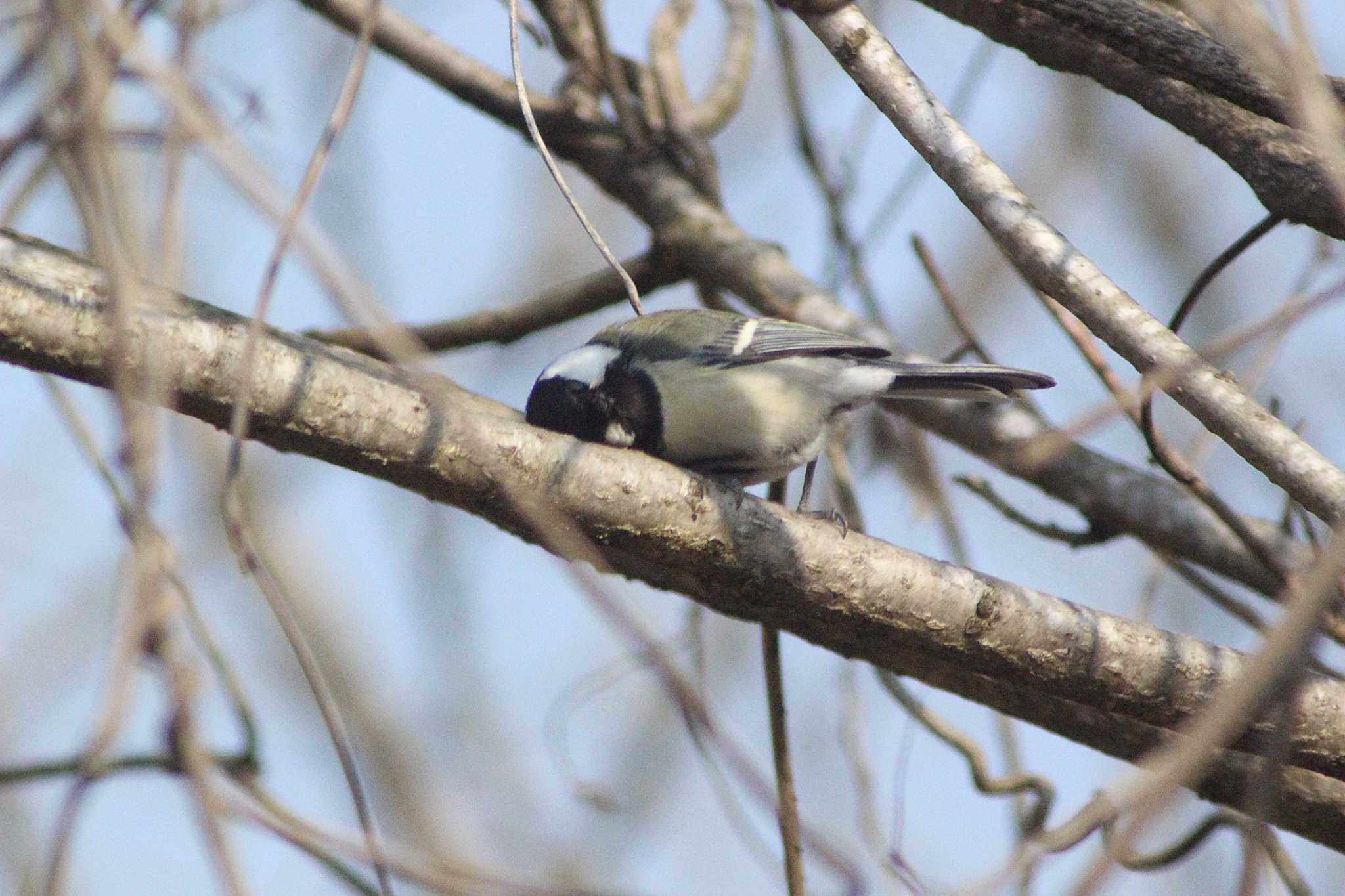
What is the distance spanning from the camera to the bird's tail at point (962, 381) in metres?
3.11

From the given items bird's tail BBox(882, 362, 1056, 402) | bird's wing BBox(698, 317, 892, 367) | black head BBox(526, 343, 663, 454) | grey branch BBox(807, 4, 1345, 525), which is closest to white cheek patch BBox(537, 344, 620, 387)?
black head BBox(526, 343, 663, 454)

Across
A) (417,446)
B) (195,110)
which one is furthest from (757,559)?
(195,110)

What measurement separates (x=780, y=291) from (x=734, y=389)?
0.29 meters

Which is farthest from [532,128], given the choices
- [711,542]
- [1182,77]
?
[1182,77]

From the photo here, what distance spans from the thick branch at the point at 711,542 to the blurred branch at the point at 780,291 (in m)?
0.73

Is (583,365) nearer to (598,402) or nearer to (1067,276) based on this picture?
(598,402)

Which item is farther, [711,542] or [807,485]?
[807,485]

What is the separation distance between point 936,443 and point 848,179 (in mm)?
1407

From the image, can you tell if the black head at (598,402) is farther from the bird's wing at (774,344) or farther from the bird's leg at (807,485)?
the bird's leg at (807,485)

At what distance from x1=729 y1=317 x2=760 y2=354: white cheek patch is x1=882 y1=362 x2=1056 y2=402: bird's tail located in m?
0.42

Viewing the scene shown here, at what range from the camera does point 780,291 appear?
3.32 meters

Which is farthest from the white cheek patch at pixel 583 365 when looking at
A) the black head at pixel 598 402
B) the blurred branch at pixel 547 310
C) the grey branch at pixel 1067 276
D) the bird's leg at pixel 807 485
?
the grey branch at pixel 1067 276

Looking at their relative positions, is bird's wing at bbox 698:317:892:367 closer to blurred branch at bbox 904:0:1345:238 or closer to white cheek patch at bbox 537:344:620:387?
white cheek patch at bbox 537:344:620:387

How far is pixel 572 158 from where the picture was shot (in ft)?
12.6
